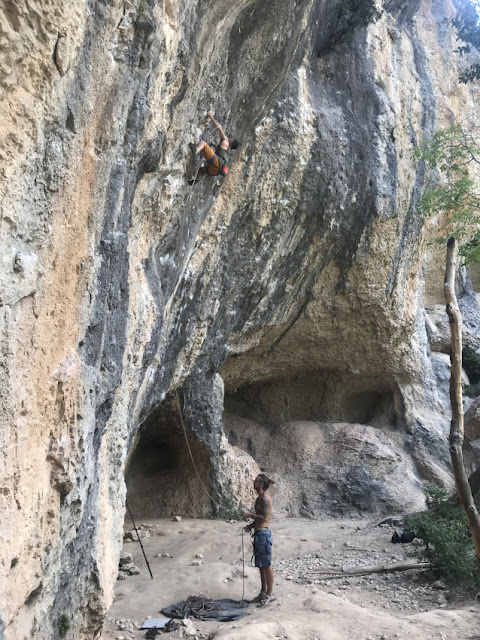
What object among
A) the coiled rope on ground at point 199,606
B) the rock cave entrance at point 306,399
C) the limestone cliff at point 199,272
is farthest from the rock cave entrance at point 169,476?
the coiled rope on ground at point 199,606

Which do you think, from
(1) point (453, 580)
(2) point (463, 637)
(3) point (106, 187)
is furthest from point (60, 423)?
(1) point (453, 580)

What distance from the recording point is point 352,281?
1048 centimetres

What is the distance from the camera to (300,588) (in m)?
5.95

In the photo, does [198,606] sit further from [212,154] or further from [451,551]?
[212,154]

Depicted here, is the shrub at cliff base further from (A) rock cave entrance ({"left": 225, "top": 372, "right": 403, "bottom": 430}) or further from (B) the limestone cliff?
(A) rock cave entrance ({"left": 225, "top": 372, "right": 403, "bottom": 430})

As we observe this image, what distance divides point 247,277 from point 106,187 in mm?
5310

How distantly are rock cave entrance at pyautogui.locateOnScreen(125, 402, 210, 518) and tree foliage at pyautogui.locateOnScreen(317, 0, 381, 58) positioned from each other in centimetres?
654

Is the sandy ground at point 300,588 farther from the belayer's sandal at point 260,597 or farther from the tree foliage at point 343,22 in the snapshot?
the tree foliage at point 343,22

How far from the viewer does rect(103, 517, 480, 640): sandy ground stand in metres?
4.38

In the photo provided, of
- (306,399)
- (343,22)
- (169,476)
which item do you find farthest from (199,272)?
(306,399)

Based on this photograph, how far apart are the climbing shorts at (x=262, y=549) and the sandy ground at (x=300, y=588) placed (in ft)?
1.23

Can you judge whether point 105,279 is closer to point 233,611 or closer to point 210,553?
point 233,611

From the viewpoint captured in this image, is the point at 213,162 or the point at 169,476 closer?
the point at 213,162

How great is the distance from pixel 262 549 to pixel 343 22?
828 centimetres
